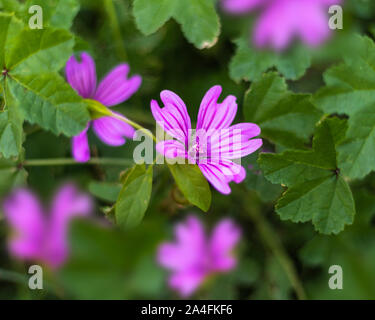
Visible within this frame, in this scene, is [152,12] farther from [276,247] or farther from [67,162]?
[276,247]

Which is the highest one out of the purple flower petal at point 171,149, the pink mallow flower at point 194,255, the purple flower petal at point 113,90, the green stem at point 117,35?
the green stem at point 117,35

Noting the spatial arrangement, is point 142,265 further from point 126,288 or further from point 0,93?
point 0,93

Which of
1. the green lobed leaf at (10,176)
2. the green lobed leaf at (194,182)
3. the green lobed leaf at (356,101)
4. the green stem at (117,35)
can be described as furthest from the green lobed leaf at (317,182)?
the green stem at (117,35)

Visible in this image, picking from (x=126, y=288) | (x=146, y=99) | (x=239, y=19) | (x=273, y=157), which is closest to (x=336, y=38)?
(x=239, y=19)

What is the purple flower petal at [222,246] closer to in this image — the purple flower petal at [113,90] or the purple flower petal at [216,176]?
the purple flower petal at [216,176]

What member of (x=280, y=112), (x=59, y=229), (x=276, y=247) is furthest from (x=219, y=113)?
(x=276, y=247)
